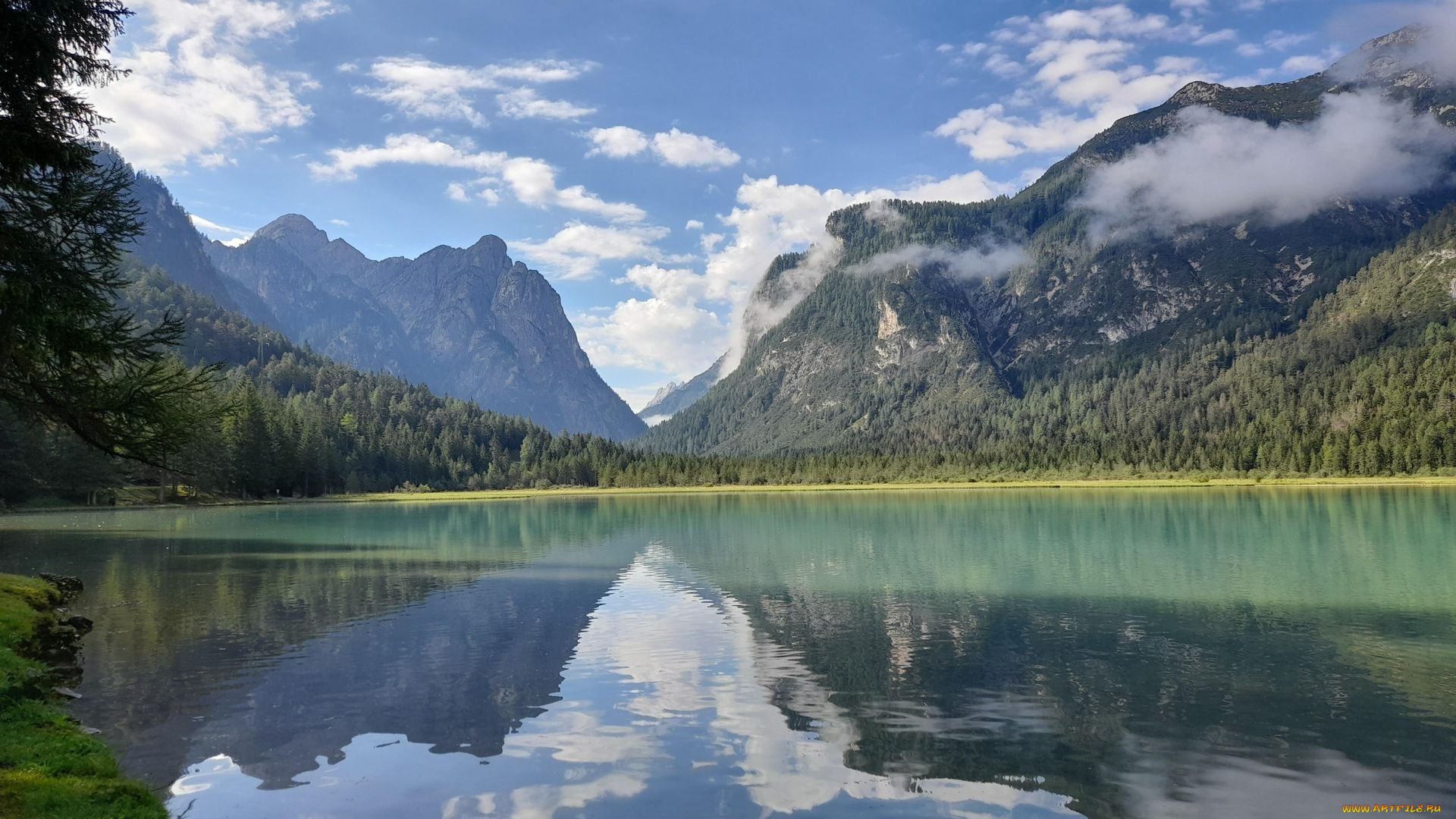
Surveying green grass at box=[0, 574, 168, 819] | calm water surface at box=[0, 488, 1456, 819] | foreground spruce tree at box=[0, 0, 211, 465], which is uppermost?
foreground spruce tree at box=[0, 0, 211, 465]

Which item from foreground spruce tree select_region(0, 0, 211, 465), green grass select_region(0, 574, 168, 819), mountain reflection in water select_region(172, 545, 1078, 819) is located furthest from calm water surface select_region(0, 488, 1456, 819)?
foreground spruce tree select_region(0, 0, 211, 465)

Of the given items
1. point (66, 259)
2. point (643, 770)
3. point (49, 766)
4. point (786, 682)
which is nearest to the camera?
point (49, 766)

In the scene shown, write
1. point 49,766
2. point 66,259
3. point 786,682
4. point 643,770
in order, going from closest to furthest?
point 49,766
point 643,770
point 66,259
point 786,682

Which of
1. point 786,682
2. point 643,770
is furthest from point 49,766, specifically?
point 786,682

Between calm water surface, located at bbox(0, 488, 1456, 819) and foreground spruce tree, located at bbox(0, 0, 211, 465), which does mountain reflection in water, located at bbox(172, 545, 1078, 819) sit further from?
foreground spruce tree, located at bbox(0, 0, 211, 465)

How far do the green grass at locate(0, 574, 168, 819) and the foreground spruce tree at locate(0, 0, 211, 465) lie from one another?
5.51 meters

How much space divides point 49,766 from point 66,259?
1140cm

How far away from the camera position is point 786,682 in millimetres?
22688

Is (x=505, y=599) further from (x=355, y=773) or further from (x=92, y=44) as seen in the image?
(x=92, y=44)

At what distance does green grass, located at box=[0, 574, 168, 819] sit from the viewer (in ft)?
36.3

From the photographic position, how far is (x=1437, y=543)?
53062 mm

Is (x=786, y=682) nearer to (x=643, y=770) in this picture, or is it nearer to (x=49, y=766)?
(x=643, y=770)

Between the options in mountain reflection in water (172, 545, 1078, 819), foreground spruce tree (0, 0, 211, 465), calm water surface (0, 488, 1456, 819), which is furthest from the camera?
foreground spruce tree (0, 0, 211, 465)

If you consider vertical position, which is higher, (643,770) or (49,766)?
(49,766)
